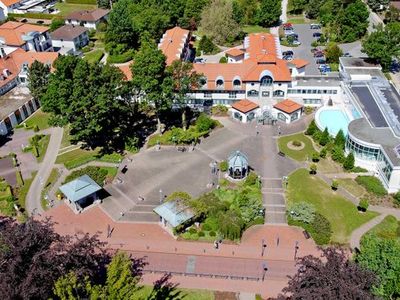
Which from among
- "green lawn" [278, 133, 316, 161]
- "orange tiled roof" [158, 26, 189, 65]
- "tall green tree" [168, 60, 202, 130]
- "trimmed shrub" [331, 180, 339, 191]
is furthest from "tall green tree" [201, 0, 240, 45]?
"trimmed shrub" [331, 180, 339, 191]

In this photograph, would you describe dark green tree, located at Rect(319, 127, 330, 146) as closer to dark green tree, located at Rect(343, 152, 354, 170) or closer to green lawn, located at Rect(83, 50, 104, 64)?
dark green tree, located at Rect(343, 152, 354, 170)

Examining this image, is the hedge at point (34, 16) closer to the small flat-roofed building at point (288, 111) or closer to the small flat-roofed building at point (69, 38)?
the small flat-roofed building at point (69, 38)

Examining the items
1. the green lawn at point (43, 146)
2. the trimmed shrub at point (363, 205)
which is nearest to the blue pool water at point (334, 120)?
the trimmed shrub at point (363, 205)

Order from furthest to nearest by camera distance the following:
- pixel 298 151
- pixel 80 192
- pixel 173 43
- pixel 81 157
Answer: pixel 173 43
pixel 81 157
pixel 298 151
pixel 80 192

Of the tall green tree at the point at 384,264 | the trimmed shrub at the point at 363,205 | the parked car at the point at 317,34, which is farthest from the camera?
the parked car at the point at 317,34

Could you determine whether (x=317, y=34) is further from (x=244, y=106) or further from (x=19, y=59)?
(x=19, y=59)

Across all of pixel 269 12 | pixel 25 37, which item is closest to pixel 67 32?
pixel 25 37

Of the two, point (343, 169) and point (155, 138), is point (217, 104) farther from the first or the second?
point (343, 169)
